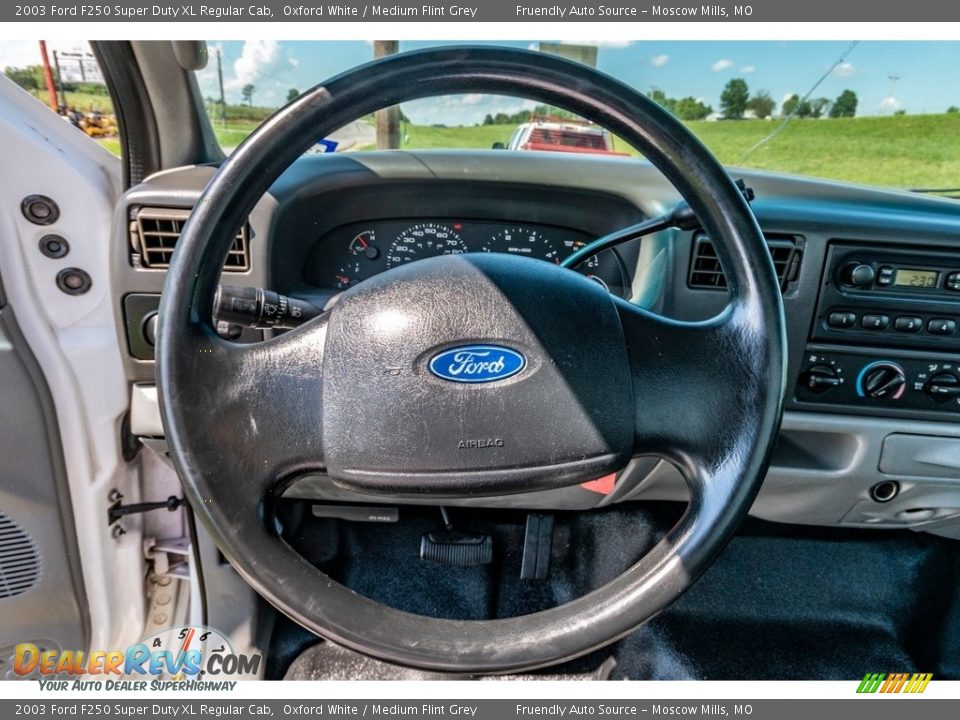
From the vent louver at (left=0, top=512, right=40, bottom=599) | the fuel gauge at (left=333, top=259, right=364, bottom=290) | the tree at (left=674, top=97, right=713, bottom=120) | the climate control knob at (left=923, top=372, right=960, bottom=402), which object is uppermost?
the tree at (left=674, top=97, right=713, bottom=120)

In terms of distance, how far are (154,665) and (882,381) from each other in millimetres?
1696

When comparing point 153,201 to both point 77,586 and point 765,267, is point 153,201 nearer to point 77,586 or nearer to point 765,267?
point 77,586

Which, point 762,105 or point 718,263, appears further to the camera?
point 762,105

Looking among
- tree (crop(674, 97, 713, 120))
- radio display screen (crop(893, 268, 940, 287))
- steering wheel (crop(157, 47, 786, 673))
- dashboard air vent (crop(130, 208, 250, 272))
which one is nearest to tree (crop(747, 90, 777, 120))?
tree (crop(674, 97, 713, 120))

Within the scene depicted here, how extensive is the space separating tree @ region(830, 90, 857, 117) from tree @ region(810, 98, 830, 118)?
14 millimetres

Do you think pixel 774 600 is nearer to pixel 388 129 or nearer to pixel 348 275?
pixel 348 275

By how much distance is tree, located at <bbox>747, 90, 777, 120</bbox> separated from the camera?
48.7 inches

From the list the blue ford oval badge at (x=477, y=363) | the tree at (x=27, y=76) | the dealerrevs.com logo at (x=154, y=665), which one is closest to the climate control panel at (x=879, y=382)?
the blue ford oval badge at (x=477, y=363)

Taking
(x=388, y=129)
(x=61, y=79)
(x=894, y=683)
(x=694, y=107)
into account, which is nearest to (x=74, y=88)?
(x=61, y=79)

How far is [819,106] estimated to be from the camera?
1217 millimetres

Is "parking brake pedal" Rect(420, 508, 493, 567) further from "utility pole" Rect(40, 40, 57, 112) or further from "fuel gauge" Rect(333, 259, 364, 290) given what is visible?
"utility pole" Rect(40, 40, 57, 112)

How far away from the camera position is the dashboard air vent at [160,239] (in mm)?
1125

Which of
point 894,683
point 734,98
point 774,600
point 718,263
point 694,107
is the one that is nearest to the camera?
point 694,107
